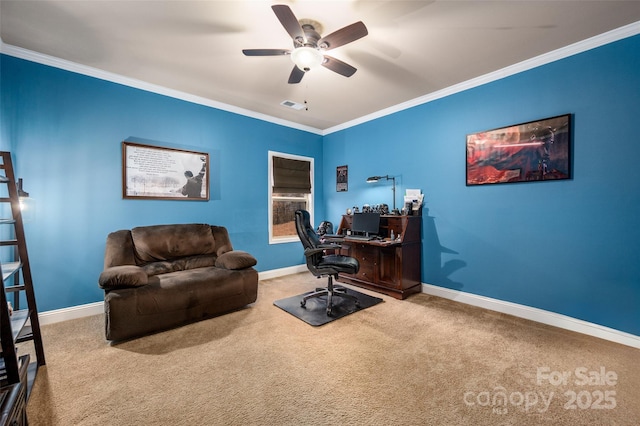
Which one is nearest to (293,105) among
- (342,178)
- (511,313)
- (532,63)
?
(342,178)

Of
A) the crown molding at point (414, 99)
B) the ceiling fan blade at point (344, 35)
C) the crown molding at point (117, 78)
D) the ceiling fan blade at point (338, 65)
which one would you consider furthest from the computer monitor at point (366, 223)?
the ceiling fan blade at point (344, 35)

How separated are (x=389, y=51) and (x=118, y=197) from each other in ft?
11.4

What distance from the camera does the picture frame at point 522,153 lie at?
8.69 feet

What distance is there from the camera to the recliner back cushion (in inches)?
120

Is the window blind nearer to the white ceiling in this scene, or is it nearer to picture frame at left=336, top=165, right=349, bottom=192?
picture frame at left=336, top=165, right=349, bottom=192

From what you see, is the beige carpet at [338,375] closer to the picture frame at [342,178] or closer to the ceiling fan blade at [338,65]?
the ceiling fan blade at [338,65]

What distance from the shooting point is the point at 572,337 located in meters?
→ 2.45

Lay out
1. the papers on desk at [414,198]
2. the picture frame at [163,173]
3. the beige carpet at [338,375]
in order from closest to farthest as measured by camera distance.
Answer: the beige carpet at [338,375] < the picture frame at [163,173] < the papers on desk at [414,198]

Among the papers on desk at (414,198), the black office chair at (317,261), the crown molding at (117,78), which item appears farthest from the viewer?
the papers on desk at (414,198)

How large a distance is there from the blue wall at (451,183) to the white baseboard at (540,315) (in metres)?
0.07

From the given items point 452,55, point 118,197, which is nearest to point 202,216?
point 118,197

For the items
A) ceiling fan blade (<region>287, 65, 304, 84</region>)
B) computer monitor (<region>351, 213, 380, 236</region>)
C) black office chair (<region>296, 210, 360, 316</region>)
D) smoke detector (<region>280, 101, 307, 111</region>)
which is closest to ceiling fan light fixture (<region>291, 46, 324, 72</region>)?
ceiling fan blade (<region>287, 65, 304, 84</region>)

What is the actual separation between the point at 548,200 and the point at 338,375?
2.72 metres

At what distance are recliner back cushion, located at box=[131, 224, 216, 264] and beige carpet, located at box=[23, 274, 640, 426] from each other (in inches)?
33.5
